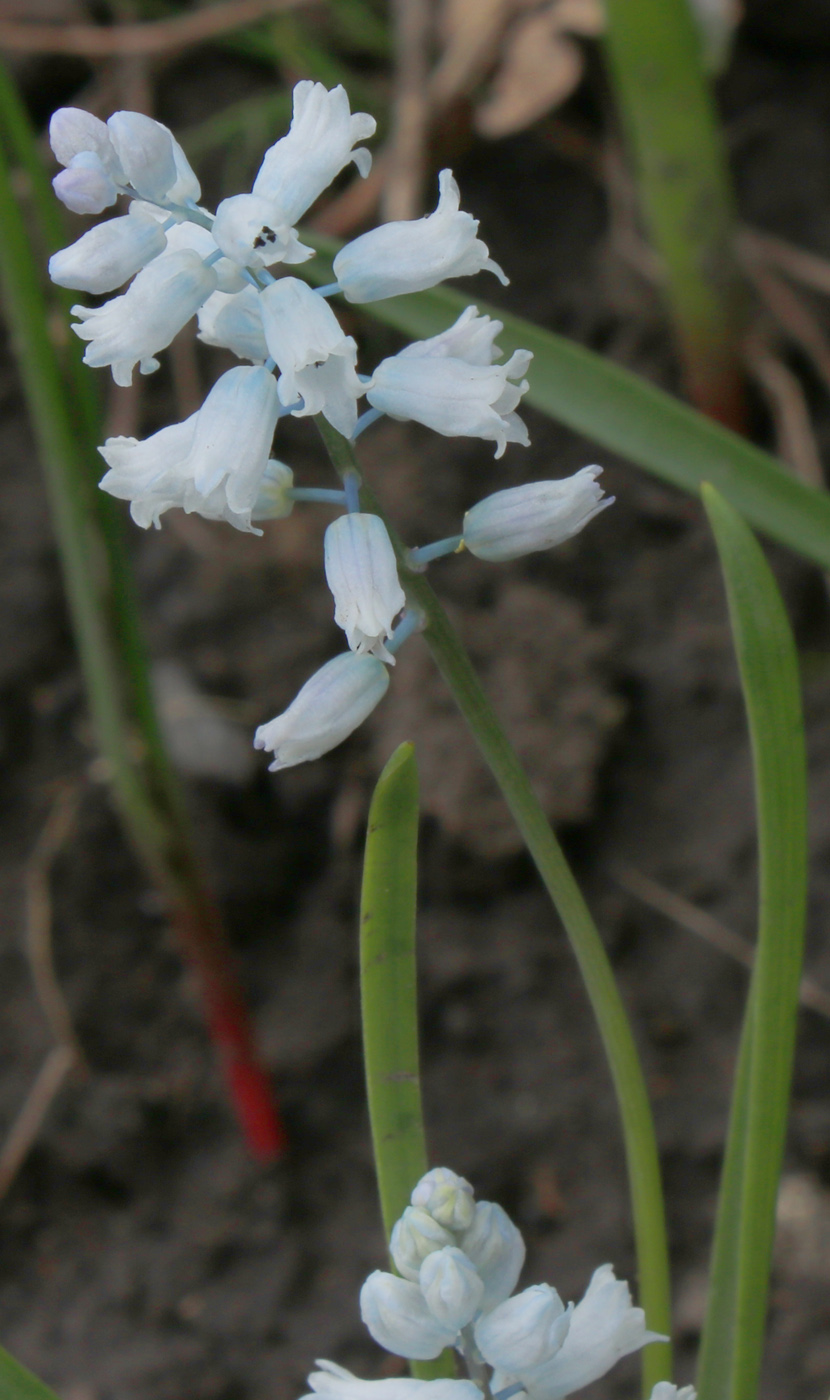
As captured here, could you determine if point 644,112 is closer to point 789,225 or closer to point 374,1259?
point 789,225

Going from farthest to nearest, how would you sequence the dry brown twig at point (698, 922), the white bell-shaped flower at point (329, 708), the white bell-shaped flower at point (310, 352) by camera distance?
the dry brown twig at point (698, 922) → the white bell-shaped flower at point (329, 708) → the white bell-shaped flower at point (310, 352)

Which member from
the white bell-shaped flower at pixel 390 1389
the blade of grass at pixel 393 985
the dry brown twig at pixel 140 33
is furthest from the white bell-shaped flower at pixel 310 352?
the dry brown twig at pixel 140 33

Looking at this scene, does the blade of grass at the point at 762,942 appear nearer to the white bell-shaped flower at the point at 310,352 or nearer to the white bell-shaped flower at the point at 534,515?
the white bell-shaped flower at the point at 534,515

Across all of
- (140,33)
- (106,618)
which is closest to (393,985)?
(106,618)

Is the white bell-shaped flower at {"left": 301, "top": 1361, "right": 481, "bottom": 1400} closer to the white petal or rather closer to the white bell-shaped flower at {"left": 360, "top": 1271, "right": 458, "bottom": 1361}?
the white bell-shaped flower at {"left": 360, "top": 1271, "right": 458, "bottom": 1361}

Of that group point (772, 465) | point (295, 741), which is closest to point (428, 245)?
point (295, 741)

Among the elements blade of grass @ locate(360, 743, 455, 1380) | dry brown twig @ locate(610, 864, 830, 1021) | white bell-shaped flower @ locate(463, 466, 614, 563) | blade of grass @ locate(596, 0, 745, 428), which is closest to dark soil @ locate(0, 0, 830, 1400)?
dry brown twig @ locate(610, 864, 830, 1021)
